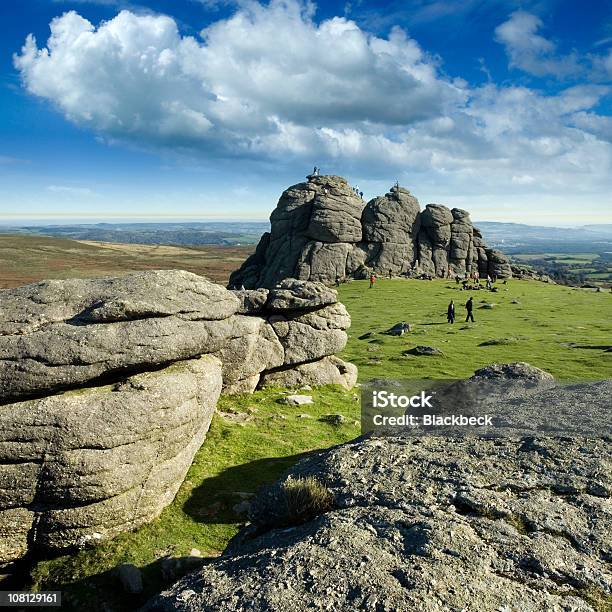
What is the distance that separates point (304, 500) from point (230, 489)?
31.1 feet

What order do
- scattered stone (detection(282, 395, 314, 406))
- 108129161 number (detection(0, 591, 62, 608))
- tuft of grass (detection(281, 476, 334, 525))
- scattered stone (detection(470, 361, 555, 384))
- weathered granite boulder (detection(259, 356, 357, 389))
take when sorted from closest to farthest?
tuft of grass (detection(281, 476, 334, 525)), 108129161 number (detection(0, 591, 62, 608)), scattered stone (detection(470, 361, 555, 384)), scattered stone (detection(282, 395, 314, 406)), weathered granite boulder (detection(259, 356, 357, 389))

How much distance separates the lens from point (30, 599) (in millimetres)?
13539

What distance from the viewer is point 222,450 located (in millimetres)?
21734

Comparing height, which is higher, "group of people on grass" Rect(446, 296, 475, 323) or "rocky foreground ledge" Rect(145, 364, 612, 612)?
"rocky foreground ledge" Rect(145, 364, 612, 612)

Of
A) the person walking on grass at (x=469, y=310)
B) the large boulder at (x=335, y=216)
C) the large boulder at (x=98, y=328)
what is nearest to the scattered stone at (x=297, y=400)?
the large boulder at (x=98, y=328)

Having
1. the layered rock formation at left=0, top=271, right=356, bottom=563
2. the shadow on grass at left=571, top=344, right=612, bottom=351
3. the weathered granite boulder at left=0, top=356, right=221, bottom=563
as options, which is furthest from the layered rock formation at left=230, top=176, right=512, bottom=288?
the weathered granite boulder at left=0, top=356, right=221, bottom=563

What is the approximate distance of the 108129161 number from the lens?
43.8 ft

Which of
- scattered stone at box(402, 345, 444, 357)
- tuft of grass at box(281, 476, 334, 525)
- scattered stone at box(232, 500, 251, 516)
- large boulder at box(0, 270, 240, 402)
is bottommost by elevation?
scattered stone at box(232, 500, 251, 516)

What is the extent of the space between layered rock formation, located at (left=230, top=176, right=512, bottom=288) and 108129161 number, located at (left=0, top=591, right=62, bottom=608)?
85.4m

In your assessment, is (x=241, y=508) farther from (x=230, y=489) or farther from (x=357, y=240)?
(x=357, y=240)

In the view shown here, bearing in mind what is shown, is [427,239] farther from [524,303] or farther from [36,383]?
[36,383]

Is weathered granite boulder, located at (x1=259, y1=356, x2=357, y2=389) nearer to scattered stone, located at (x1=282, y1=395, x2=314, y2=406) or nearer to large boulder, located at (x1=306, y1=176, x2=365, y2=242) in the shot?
scattered stone, located at (x1=282, y1=395, x2=314, y2=406)

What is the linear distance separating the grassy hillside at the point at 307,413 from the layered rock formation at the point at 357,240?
29.1 meters

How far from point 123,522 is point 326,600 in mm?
10848
